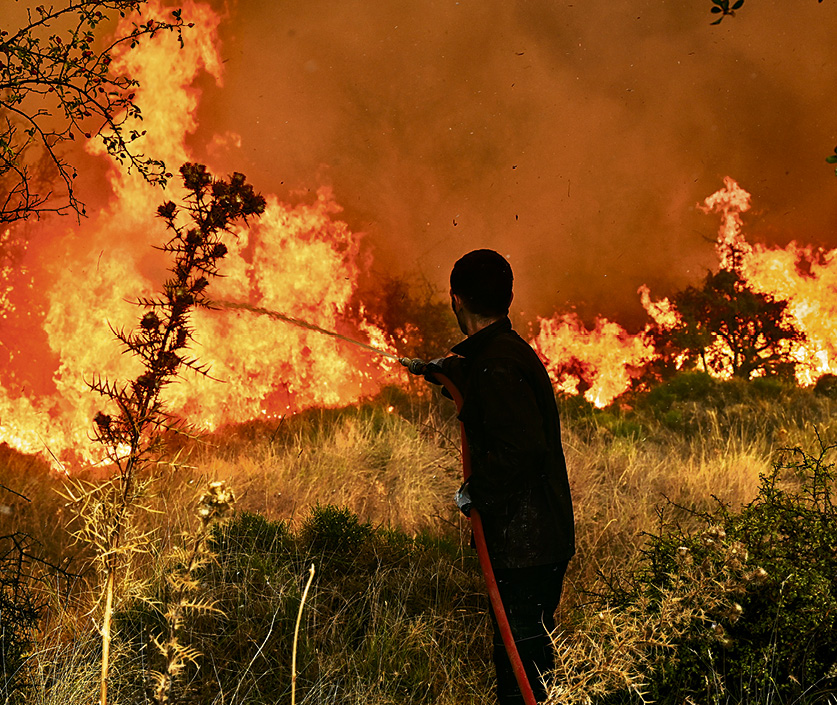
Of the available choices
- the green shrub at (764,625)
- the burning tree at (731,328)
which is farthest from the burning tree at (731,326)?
the green shrub at (764,625)

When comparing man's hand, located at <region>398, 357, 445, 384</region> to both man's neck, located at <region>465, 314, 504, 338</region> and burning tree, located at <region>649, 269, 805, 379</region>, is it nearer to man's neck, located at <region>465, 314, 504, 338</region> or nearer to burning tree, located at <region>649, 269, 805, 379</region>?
man's neck, located at <region>465, 314, 504, 338</region>

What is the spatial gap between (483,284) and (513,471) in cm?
94

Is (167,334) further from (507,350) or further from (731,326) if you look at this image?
(731,326)

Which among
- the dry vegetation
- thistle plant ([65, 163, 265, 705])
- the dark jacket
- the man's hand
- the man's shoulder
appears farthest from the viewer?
the man's hand

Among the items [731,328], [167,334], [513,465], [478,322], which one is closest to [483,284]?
[478,322]

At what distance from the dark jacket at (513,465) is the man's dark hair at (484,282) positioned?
0.18m

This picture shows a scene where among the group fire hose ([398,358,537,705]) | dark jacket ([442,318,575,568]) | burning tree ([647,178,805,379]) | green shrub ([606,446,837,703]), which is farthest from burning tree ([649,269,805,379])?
fire hose ([398,358,537,705])

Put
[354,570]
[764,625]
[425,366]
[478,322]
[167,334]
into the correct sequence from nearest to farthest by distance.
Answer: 1. [167,334]
2. [764,625]
3. [478,322]
4. [425,366]
5. [354,570]

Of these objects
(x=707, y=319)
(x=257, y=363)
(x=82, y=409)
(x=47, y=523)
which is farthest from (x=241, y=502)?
(x=707, y=319)

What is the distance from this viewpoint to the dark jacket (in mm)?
3139

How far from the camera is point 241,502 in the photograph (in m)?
6.64

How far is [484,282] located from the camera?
11.1 feet

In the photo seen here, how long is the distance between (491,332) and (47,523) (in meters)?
5.03

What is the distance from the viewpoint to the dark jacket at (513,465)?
3139mm
